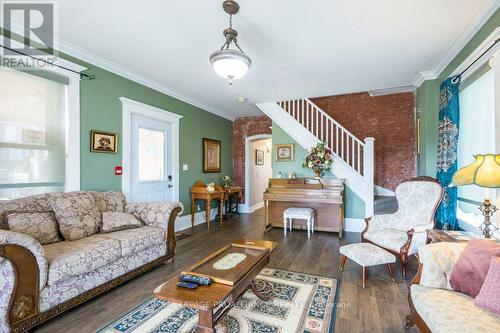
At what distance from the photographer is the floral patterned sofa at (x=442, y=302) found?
116cm

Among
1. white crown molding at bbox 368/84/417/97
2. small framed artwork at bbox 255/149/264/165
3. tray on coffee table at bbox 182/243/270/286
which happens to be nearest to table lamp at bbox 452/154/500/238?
tray on coffee table at bbox 182/243/270/286

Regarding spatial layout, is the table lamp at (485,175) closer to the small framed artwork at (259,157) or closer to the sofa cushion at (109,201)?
the sofa cushion at (109,201)

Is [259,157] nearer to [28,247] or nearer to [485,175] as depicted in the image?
[485,175]

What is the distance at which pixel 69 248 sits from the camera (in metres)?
2.06

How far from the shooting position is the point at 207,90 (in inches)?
177

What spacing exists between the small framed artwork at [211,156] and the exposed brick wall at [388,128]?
3.17 meters

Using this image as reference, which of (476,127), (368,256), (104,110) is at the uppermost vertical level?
(104,110)

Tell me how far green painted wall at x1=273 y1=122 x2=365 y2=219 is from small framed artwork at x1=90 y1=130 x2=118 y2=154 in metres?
3.13

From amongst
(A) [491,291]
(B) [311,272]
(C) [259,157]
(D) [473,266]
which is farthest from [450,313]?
(C) [259,157]

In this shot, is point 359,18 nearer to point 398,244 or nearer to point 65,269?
point 398,244

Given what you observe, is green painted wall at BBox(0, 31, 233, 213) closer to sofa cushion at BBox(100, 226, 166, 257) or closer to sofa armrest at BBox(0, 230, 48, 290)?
sofa cushion at BBox(100, 226, 166, 257)

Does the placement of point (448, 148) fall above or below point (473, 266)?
above

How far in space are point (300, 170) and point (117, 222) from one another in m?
3.55

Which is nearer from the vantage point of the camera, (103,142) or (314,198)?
(103,142)
